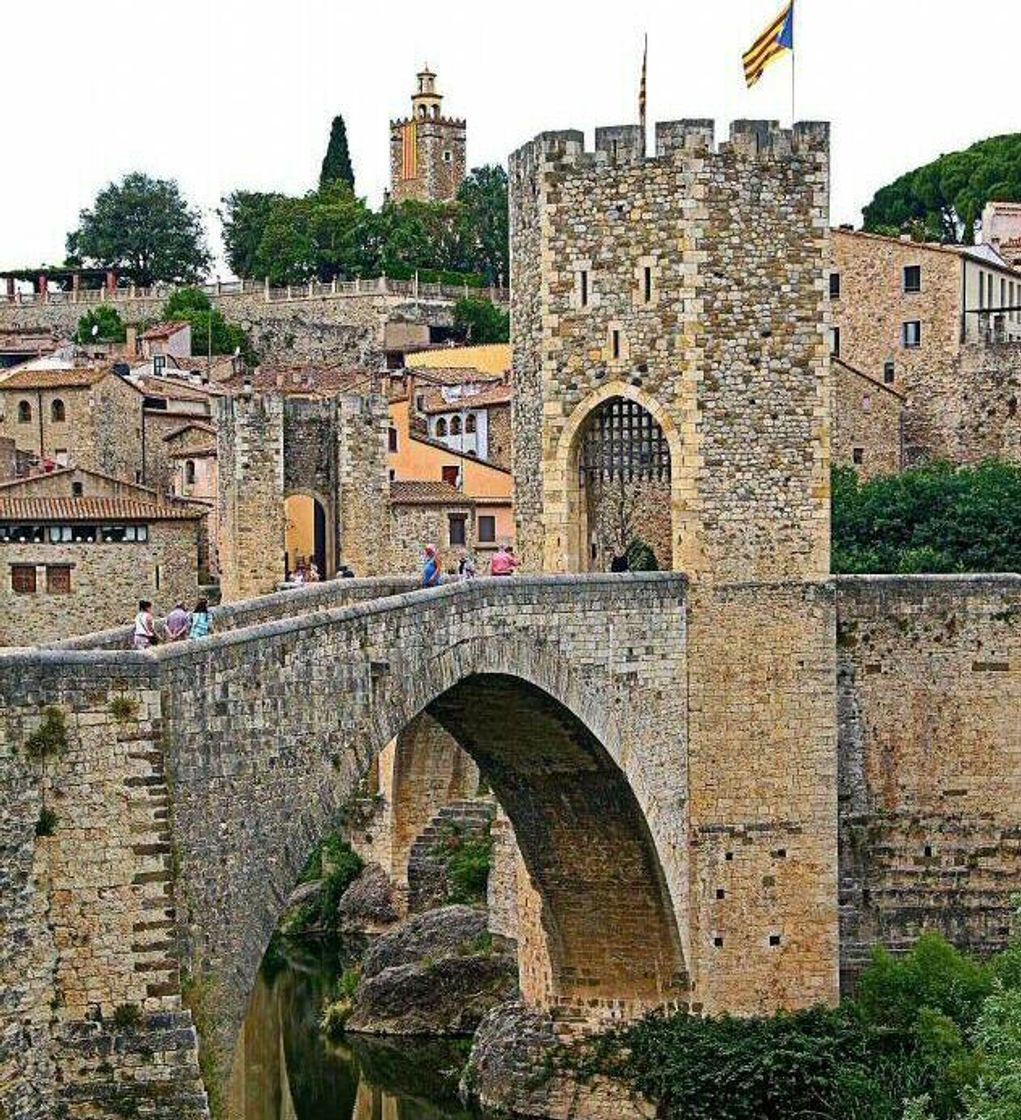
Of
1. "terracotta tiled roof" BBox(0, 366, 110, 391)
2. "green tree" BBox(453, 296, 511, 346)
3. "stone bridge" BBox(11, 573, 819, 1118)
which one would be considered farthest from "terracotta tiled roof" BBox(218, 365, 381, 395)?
"stone bridge" BBox(11, 573, 819, 1118)

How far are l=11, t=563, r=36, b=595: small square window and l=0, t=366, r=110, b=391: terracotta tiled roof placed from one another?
12.0m

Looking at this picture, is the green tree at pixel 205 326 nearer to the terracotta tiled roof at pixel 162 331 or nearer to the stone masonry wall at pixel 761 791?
the terracotta tiled roof at pixel 162 331

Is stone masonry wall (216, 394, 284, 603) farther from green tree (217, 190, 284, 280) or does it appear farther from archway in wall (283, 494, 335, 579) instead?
green tree (217, 190, 284, 280)

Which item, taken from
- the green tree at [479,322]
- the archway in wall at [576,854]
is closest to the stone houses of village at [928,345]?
the archway in wall at [576,854]

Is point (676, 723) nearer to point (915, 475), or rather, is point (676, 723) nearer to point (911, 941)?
point (911, 941)

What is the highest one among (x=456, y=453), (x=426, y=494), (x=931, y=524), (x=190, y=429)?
(x=190, y=429)

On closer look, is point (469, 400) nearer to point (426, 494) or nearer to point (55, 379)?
point (55, 379)

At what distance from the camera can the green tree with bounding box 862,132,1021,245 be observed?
76.1 m

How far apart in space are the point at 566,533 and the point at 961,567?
56.6 ft

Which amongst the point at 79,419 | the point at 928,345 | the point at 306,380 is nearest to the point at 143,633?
the point at 928,345

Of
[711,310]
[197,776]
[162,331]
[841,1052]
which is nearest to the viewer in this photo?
[197,776]

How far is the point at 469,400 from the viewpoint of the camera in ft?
186

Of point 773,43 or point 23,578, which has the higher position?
point 773,43

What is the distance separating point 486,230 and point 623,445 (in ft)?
206
